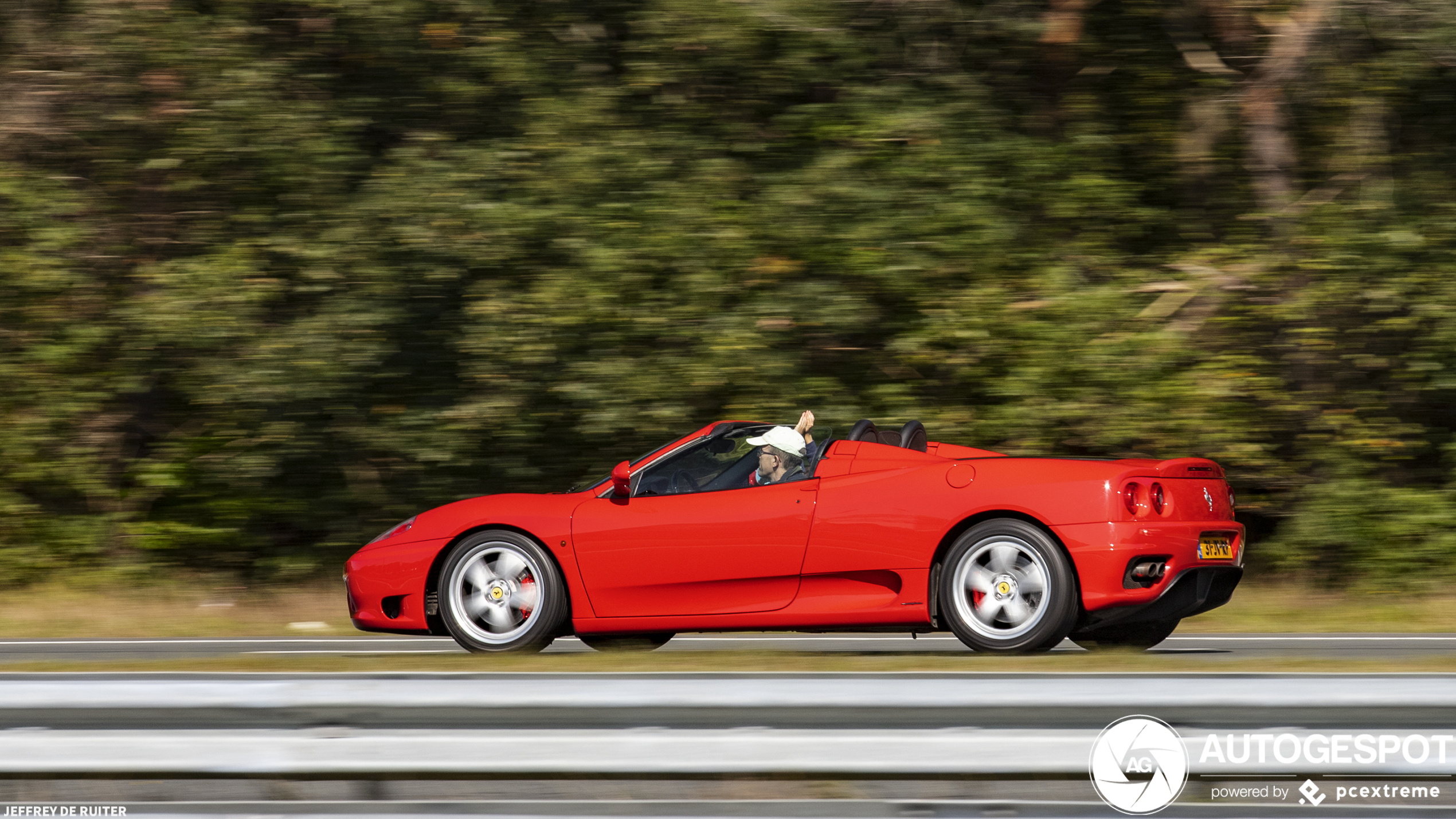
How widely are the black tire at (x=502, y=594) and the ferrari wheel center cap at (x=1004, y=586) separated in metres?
1.99

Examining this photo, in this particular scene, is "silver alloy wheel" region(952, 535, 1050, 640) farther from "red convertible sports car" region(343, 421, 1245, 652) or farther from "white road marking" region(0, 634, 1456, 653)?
"white road marking" region(0, 634, 1456, 653)

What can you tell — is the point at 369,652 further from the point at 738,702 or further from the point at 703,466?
the point at 738,702

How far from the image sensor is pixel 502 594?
289 inches

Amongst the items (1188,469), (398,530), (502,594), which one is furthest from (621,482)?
(1188,469)

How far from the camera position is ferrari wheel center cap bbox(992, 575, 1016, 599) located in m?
6.58

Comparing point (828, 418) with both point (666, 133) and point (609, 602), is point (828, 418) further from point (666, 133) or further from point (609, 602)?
point (609, 602)

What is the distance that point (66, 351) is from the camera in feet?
43.1

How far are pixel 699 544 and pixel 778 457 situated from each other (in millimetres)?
588

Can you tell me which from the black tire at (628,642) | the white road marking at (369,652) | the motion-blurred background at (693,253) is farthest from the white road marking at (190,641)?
the motion-blurred background at (693,253)

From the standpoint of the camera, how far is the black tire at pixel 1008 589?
6.48m

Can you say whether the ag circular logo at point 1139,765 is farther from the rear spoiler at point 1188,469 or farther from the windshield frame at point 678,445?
the windshield frame at point 678,445

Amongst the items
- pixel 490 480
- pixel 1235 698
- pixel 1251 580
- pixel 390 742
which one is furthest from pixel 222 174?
pixel 1235 698

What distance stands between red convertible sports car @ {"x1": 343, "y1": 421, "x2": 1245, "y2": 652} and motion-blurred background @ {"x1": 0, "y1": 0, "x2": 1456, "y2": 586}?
4539mm

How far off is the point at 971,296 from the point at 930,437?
114 cm
